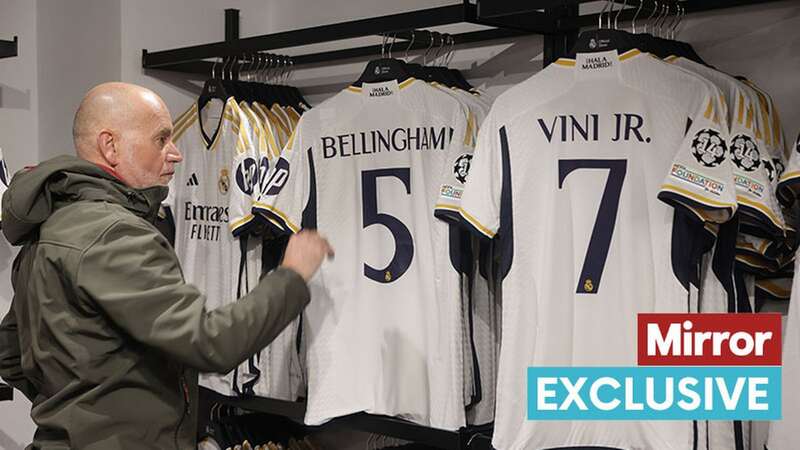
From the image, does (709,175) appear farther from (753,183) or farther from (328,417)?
(328,417)

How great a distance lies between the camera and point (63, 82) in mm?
3338

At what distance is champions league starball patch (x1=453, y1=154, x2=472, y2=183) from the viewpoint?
245 cm

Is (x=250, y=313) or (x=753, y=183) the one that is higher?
(x=753, y=183)

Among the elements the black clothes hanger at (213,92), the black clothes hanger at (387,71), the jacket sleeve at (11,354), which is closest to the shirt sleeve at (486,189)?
the black clothes hanger at (387,71)

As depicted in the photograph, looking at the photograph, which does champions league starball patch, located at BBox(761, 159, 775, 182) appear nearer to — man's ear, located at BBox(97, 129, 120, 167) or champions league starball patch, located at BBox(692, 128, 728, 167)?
champions league starball patch, located at BBox(692, 128, 728, 167)

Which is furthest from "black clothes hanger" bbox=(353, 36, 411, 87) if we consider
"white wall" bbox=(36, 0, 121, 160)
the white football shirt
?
"white wall" bbox=(36, 0, 121, 160)

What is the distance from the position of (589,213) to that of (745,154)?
1.20 ft

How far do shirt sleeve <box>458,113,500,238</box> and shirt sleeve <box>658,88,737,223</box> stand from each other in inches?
16.9

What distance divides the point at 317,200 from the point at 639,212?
955mm

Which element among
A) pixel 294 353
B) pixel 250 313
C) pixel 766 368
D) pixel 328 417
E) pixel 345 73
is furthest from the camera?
pixel 345 73

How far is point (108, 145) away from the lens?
6.21 ft

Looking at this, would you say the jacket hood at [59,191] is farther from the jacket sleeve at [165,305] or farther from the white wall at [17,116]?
the white wall at [17,116]

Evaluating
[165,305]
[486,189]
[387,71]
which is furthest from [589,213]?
[165,305]

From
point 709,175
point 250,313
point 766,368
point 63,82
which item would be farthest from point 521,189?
point 63,82
